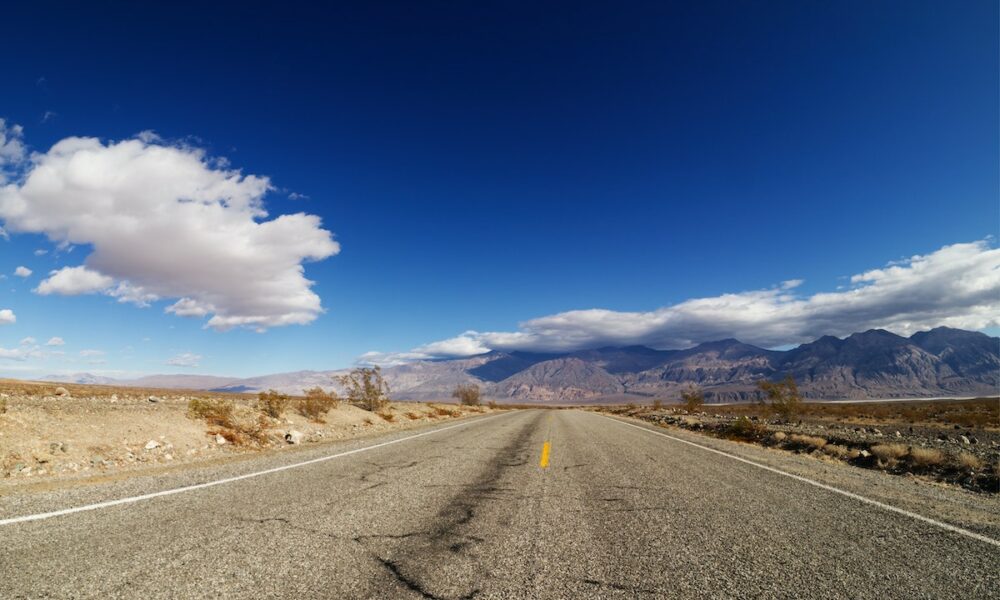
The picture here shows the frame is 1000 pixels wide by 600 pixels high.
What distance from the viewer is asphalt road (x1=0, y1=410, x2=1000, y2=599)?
3.12 m

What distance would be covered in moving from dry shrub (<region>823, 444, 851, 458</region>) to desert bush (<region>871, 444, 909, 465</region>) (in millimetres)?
831

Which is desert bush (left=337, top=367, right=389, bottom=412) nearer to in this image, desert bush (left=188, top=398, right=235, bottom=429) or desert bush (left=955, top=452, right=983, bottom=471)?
desert bush (left=188, top=398, right=235, bottom=429)

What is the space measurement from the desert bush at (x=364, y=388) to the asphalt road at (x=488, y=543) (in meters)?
25.1

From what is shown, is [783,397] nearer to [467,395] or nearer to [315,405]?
[315,405]

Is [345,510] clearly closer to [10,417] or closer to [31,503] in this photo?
[31,503]

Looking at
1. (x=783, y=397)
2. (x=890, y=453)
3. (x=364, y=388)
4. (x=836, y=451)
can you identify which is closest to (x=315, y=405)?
(x=364, y=388)

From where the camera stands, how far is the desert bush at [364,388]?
31.5 m

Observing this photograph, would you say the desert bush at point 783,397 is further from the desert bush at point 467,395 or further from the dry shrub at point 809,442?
the desert bush at point 467,395

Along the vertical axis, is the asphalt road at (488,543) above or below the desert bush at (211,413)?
below

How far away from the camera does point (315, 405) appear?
2141 centimetres

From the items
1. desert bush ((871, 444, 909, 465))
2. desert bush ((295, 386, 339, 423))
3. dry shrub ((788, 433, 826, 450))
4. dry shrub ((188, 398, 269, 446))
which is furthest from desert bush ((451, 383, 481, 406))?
desert bush ((871, 444, 909, 465))

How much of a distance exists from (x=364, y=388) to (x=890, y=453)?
93.9 feet

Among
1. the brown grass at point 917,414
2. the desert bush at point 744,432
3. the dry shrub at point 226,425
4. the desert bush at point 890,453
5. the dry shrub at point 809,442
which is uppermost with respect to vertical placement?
the dry shrub at point 226,425

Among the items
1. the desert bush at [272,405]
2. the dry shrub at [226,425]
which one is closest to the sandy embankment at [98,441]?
the dry shrub at [226,425]
